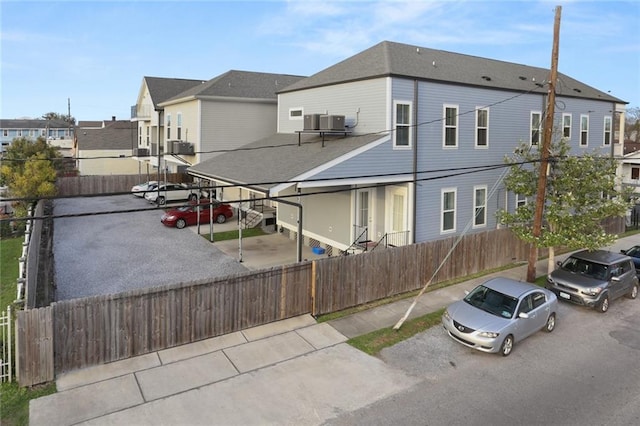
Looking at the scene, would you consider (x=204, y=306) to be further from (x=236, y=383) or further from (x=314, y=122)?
(x=314, y=122)

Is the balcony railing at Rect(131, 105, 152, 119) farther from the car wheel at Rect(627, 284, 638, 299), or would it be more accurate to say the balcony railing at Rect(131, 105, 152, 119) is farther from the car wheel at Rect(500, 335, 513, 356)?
the car wheel at Rect(627, 284, 638, 299)

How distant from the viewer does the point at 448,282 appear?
17.7m

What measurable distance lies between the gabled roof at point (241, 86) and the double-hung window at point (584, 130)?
716 inches

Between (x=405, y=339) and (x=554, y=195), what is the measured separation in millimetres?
9494

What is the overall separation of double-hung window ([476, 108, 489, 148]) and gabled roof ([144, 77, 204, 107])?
26245 millimetres

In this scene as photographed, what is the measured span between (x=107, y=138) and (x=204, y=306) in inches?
1865

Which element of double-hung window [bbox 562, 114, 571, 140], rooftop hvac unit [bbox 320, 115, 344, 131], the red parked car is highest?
double-hung window [bbox 562, 114, 571, 140]

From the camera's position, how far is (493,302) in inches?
504

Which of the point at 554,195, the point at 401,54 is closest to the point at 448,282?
the point at 554,195

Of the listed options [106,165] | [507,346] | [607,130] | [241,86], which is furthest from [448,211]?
[106,165]

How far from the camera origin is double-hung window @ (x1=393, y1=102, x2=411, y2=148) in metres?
18.4

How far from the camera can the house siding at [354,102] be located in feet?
60.8

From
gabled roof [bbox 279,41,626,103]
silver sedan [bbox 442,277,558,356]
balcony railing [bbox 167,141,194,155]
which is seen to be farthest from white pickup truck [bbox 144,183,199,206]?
silver sedan [bbox 442,277,558,356]

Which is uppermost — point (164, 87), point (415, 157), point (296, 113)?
point (164, 87)
